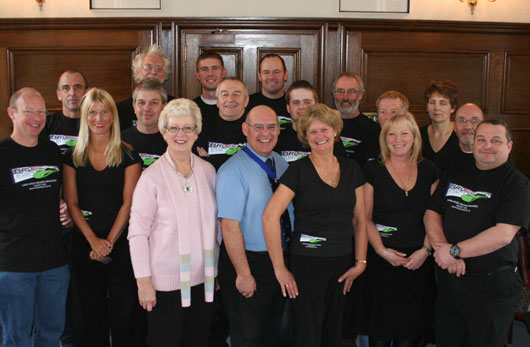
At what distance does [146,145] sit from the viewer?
3.01 meters

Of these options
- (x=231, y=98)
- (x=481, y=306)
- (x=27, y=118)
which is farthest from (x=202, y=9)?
(x=481, y=306)

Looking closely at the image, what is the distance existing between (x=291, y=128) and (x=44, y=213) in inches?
63.0

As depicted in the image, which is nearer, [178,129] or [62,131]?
[178,129]

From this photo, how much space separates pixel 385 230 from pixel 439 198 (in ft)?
1.11

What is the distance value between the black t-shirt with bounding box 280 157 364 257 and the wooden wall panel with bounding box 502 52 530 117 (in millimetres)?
3677

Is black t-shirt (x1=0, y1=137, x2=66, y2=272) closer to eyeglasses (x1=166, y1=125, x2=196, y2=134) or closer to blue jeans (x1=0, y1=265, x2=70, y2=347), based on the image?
blue jeans (x1=0, y1=265, x2=70, y2=347)

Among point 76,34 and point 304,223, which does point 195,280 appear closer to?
point 304,223

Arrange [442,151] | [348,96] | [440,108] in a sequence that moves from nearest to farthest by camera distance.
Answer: [442,151], [440,108], [348,96]

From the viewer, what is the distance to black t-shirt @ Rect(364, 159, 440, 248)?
2682mm

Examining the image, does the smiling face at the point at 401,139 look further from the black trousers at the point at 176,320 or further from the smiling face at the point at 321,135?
the black trousers at the point at 176,320

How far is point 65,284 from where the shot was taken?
2678mm

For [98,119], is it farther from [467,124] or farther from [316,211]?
[467,124]

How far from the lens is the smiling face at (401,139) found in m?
2.70

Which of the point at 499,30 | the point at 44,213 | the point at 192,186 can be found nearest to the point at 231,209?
the point at 192,186
